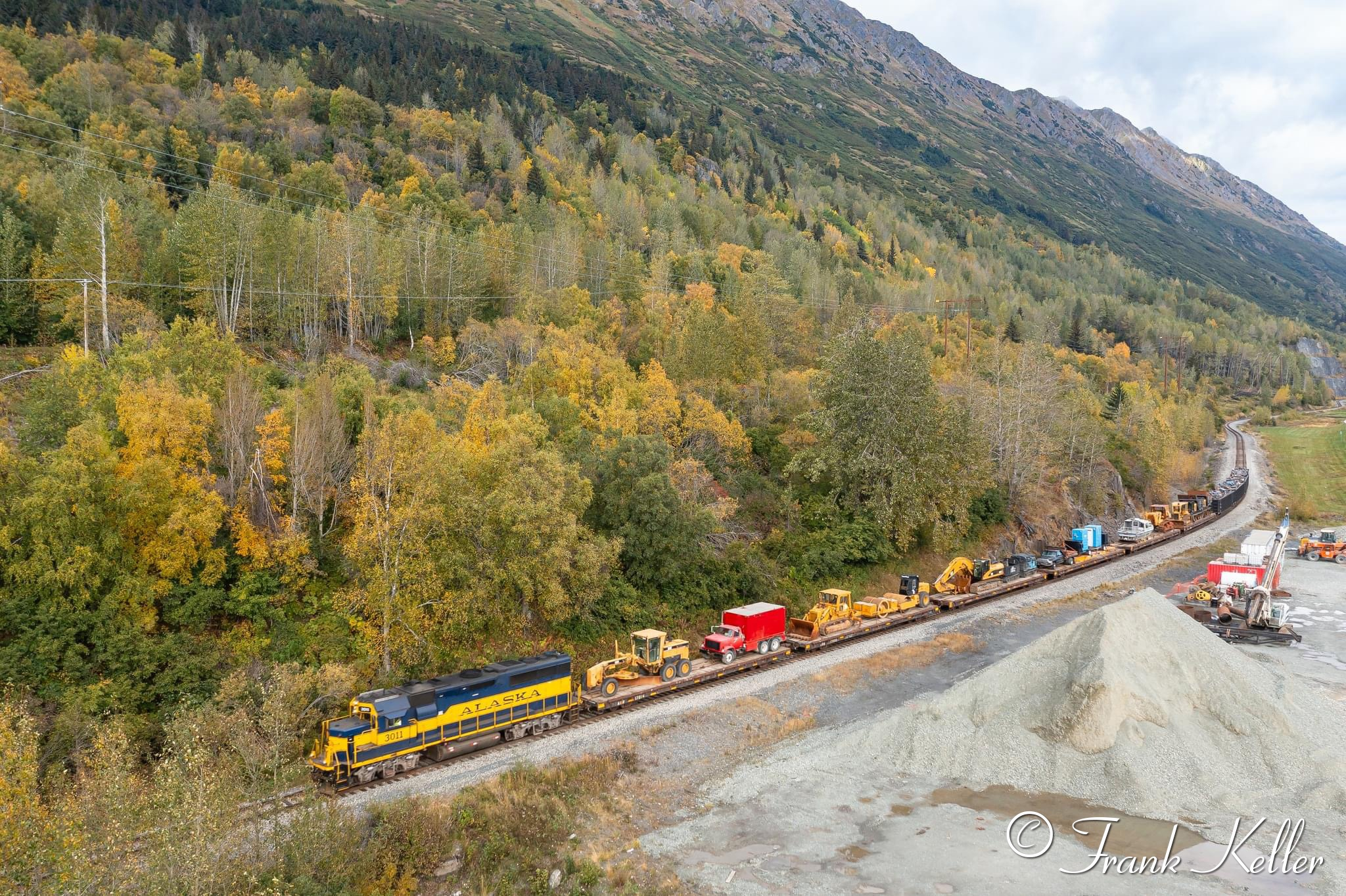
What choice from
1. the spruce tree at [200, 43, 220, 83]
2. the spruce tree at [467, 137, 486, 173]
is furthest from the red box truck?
the spruce tree at [200, 43, 220, 83]

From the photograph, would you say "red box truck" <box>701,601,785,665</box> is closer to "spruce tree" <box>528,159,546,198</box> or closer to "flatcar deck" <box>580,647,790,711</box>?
"flatcar deck" <box>580,647,790,711</box>

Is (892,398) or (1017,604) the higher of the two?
(892,398)

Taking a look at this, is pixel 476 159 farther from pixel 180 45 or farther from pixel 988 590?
pixel 988 590

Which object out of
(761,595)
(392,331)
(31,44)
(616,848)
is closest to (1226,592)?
(761,595)

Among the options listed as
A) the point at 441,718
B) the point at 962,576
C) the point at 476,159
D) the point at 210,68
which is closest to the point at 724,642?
the point at 441,718

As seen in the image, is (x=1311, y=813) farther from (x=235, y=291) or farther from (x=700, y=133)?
(x=700, y=133)

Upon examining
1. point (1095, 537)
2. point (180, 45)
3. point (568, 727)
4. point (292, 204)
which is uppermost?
point (180, 45)
